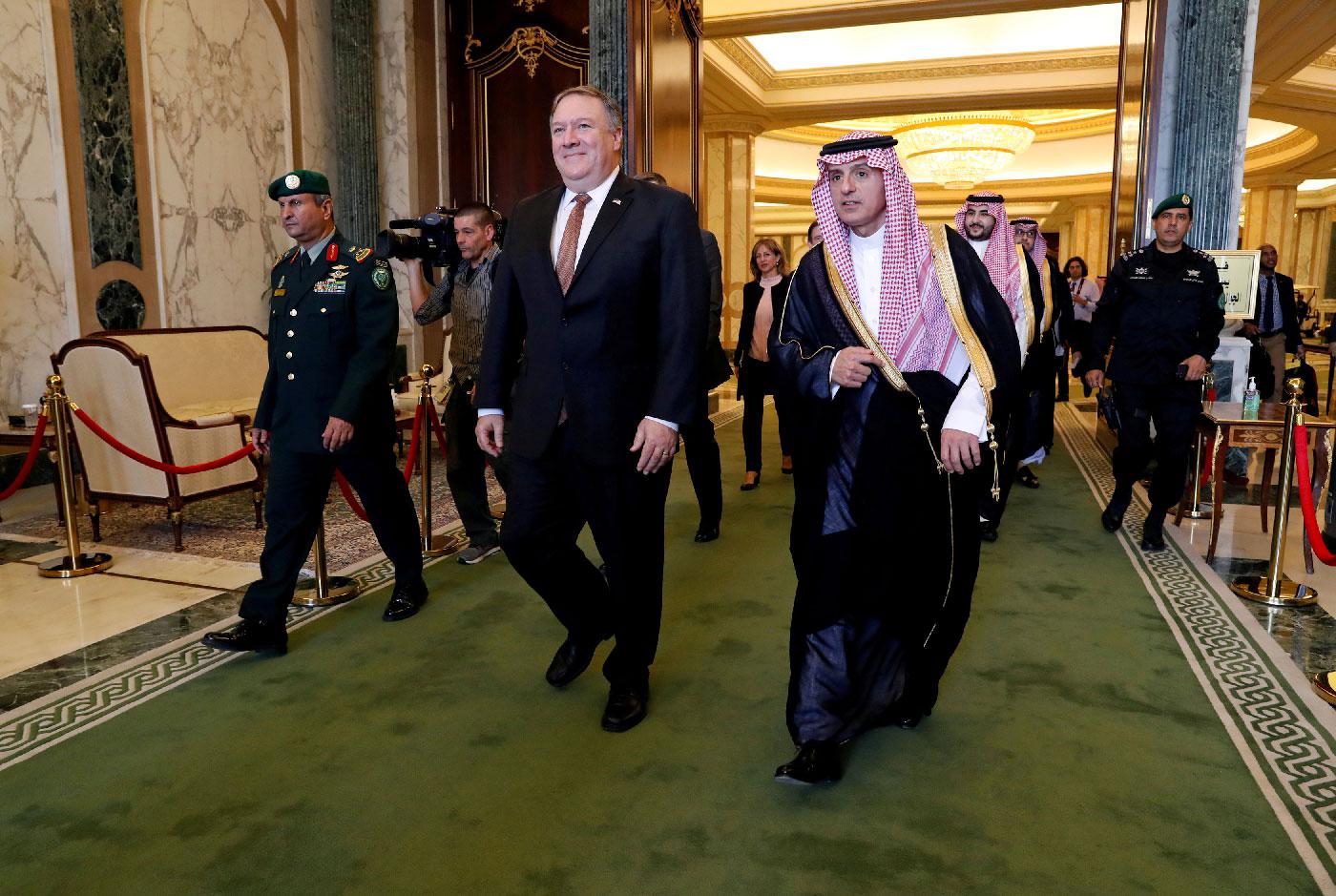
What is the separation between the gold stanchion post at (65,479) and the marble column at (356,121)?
148 inches

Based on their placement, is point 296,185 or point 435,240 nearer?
point 296,185

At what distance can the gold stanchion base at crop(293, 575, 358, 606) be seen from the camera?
3568 millimetres

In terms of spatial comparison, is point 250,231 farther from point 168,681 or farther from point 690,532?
point 168,681

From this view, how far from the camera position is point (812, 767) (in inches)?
86.7

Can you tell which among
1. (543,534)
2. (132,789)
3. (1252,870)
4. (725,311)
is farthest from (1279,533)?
(725,311)

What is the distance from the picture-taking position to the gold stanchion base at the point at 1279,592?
3559 millimetres

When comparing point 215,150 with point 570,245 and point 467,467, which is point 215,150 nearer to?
point 467,467

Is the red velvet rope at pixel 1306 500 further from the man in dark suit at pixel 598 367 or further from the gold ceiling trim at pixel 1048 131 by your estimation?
the gold ceiling trim at pixel 1048 131

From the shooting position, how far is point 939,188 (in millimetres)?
21406

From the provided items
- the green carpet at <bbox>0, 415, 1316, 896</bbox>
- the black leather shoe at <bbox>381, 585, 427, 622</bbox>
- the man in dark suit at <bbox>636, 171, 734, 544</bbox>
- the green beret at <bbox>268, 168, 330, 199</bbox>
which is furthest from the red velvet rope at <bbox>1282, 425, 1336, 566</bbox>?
the green beret at <bbox>268, 168, 330, 199</bbox>

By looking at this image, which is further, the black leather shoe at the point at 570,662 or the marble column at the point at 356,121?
the marble column at the point at 356,121

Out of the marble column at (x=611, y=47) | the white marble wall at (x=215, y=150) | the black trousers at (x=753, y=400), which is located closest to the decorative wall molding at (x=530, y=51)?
the marble column at (x=611, y=47)

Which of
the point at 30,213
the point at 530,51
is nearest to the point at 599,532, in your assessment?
the point at 30,213

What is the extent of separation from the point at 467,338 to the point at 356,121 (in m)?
4.40
